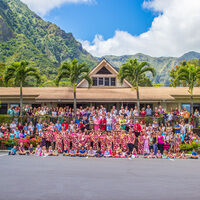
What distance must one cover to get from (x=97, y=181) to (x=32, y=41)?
127076 millimetres

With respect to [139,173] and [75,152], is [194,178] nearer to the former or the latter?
[139,173]

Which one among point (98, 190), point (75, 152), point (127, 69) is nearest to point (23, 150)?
point (75, 152)

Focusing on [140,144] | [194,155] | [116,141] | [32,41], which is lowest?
[194,155]

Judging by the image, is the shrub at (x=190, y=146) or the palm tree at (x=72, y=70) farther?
the palm tree at (x=72, y=70)

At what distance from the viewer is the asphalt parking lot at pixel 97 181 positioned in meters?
6.94

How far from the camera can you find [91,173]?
32.1ft

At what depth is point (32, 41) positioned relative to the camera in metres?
127

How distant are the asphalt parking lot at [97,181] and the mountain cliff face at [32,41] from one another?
7506 centimetres

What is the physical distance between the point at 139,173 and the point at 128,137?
5.31 m

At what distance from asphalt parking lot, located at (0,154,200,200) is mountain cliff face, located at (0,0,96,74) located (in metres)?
75.1

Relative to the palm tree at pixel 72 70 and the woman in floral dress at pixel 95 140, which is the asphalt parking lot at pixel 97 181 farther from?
the palm tree at pixel 72 70

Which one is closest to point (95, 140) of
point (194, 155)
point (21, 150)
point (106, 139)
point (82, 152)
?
point (106, 139)

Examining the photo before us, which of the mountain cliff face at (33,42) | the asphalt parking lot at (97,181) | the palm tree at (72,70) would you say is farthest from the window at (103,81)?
the mountain cliff face at (33,42)

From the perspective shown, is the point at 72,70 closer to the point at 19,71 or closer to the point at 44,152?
the point at 19,71
